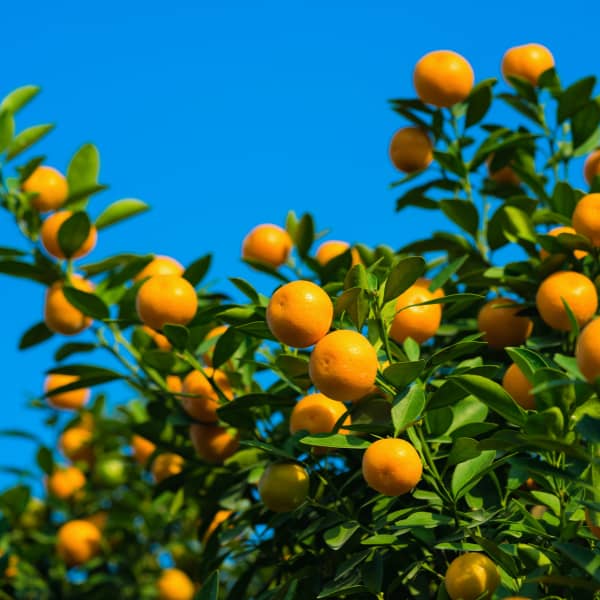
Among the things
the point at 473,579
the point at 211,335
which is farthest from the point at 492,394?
the point at 211,335

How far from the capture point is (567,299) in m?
1.64

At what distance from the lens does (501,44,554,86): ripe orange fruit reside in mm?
2295

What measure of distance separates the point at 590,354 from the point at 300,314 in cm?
43

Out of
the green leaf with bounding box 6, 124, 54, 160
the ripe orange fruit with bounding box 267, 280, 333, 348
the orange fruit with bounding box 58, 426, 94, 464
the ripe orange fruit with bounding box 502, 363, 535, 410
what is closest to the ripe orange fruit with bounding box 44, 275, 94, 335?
the green leaf with bounding box 6, 124, 54, 160

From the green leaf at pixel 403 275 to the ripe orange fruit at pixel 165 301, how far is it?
0.51 meters

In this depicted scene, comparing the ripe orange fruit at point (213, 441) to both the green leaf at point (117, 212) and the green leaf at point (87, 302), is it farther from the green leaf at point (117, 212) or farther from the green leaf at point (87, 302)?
the green leaf at point (117, 212)

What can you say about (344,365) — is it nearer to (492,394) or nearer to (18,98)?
(492,394)

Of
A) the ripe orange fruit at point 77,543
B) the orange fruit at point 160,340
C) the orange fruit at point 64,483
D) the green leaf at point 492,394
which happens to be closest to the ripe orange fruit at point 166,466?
the orange fruit at point 160,340

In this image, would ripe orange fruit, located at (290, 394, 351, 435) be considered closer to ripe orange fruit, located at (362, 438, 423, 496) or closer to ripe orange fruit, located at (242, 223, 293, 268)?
ripe orange fruit, located at (362, 438, 423, 496)

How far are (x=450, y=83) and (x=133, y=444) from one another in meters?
1.45

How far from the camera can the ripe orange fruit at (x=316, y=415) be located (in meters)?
1.58

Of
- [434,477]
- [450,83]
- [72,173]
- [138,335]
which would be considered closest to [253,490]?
[138,335]

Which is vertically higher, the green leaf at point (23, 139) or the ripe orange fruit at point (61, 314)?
the green leaf at point (23, 139)

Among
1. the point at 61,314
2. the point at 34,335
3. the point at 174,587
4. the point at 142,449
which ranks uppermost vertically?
the point at 61,314
